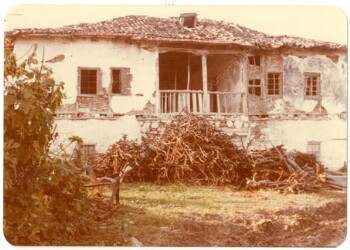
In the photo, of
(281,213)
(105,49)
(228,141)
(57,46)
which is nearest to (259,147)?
(228,141)

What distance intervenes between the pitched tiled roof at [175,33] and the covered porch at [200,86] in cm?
14

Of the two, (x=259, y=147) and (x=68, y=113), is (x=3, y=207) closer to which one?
(x=68, y=113)

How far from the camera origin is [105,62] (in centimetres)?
396

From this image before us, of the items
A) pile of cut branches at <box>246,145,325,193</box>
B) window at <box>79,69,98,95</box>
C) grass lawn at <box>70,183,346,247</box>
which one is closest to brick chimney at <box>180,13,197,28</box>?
window at <box>79,69,98,95</box>

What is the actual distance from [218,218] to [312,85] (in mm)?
1216

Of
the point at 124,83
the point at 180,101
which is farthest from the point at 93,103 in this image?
the point at 180,101

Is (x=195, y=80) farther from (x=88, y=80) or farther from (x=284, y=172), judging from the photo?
(x=284, y=172)

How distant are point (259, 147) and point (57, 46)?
168cm

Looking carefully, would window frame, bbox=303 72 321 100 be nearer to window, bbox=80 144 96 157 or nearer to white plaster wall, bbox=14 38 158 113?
white plaster wall, bbox=14 38 158 113

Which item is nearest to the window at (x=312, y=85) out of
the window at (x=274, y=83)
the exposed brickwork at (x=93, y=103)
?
the window at (x=274, y=83)

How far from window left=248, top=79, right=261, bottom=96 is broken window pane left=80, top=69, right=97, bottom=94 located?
3.86 ft

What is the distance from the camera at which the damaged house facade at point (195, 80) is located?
391cm

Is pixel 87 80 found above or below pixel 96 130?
above

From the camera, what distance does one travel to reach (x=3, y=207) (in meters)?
3.80
